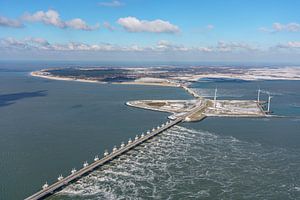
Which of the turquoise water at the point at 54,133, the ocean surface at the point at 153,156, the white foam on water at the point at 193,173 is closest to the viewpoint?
the white foam on water at the point at 193,173

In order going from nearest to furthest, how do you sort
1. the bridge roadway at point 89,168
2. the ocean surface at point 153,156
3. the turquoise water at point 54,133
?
the bridge roadway at point 89,168 → the ocean surface at point 153,156 → the turquoise water at point 54,133

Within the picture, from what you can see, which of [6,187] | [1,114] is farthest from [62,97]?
[6,187]

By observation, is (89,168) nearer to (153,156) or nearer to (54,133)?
(153,156)

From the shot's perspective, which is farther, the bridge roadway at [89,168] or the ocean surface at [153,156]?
the ocean surface at [153,156]

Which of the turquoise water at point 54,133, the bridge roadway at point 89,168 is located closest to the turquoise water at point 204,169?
the bridge roadway at point 89,168

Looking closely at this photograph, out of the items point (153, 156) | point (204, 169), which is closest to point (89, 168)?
point (153, 156)

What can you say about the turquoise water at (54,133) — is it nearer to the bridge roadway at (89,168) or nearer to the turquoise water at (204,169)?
the bridge roadway at (89,168)
